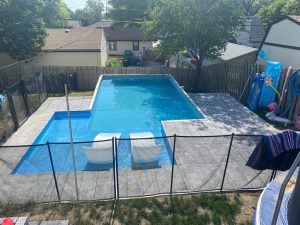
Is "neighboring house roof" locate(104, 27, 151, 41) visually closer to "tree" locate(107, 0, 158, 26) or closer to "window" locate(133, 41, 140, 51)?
"window" locate(133, 41, 140, 51)

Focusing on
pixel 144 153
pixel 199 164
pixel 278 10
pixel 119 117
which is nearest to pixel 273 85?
pixel 199 164

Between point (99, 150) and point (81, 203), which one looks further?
point (99, 150)

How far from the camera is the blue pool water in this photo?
7129 mm

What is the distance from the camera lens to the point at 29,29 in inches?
747

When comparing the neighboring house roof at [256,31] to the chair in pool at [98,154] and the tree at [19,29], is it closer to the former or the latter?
the tree at [19,29]

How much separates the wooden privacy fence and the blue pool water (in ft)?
2.45

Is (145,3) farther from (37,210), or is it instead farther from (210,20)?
(37,210)

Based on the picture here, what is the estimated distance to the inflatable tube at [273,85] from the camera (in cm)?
1278

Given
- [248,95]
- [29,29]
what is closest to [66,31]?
[29,29]

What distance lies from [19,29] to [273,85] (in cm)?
1742

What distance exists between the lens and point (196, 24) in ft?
50.8

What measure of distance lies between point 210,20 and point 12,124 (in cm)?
1209

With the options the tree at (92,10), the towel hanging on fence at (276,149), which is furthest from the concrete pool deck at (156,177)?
the tree at (92,10)

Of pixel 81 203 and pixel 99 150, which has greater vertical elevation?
pixel 99 150
